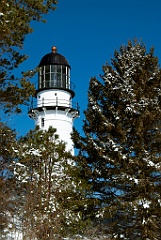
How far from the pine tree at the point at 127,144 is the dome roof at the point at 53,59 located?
10193mm

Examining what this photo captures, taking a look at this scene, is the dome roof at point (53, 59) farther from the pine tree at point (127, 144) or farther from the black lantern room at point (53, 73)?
the pine tree at point (127, 144)

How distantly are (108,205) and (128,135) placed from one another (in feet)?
8.81

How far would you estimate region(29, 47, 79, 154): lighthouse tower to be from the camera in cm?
2612

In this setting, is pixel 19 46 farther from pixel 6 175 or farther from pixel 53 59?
pixel 53 59

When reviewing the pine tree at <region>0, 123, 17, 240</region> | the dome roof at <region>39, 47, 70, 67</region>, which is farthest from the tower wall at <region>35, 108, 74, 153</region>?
the pine tree at <region>0, 123, 17, 240</region>

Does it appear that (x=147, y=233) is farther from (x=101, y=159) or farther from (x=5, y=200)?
(x=5, y=200)

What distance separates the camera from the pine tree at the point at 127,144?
14.6 meters

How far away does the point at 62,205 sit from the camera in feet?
46.1

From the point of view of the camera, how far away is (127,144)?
15.7 metres

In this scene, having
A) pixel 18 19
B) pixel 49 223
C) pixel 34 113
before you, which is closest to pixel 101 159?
pixel 49 223

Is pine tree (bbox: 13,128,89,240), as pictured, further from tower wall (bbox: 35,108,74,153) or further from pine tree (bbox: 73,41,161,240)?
tower wall (bbox: 35,108,74,153)

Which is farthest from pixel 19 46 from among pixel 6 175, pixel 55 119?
pixel 55 119

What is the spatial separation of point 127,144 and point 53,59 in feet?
43.9

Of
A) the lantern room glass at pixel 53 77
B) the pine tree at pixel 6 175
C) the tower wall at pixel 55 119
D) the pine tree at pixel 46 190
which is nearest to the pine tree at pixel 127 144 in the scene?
the pine tree at pixel 46 190
